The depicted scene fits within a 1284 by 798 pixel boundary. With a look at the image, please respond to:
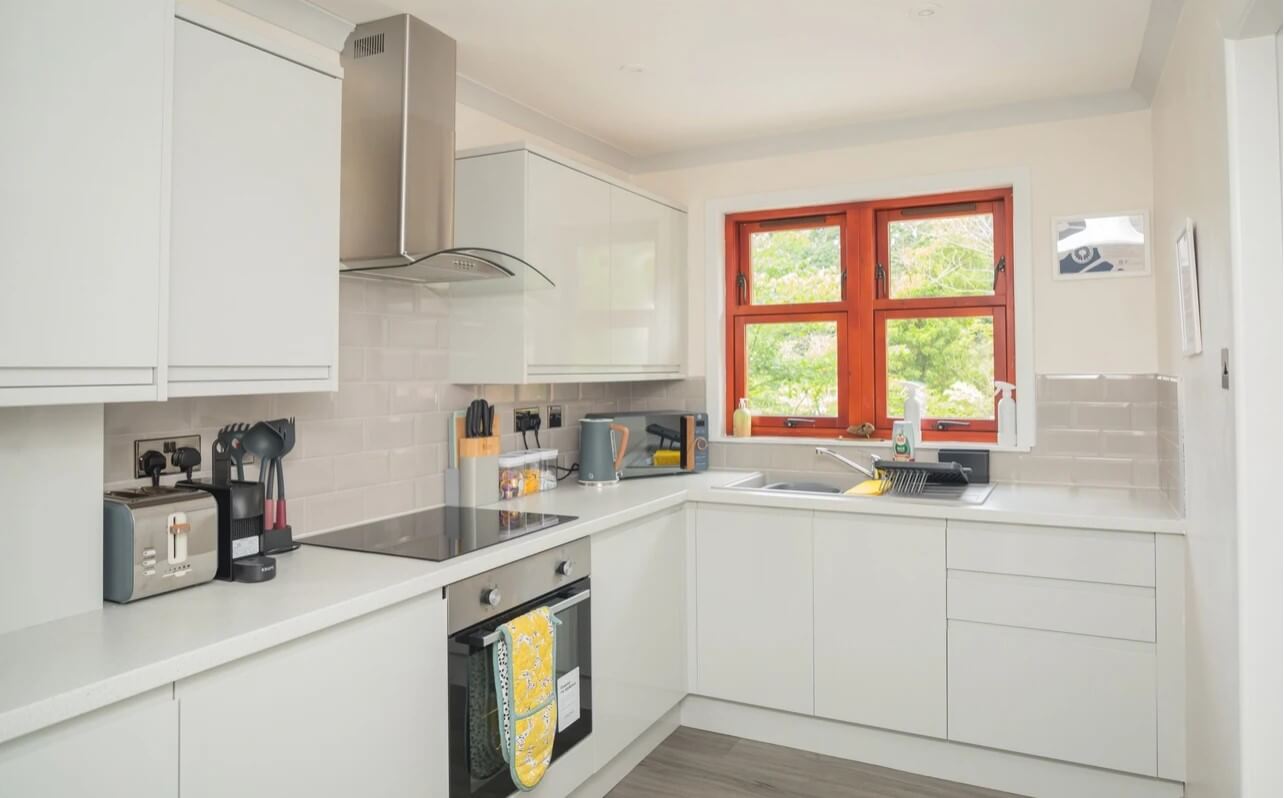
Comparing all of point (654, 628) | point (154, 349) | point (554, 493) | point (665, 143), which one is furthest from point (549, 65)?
point (654, 628)

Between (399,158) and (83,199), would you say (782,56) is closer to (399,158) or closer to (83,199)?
(399,158)

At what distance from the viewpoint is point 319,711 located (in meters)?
1.69

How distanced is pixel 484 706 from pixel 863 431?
2149 millimetres

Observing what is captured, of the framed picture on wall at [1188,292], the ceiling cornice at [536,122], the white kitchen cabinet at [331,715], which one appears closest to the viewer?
the white kitchen cabinet at [331,715]

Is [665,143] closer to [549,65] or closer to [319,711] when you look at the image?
[549,65]

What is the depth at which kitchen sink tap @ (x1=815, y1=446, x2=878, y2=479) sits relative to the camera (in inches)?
137

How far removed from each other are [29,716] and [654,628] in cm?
203

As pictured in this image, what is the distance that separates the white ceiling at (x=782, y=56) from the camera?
2.45m

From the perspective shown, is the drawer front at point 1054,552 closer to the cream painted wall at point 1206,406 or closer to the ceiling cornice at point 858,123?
the cream painted wall at point 1206,406

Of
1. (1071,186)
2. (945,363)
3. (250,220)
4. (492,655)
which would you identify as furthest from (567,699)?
(1071,186)

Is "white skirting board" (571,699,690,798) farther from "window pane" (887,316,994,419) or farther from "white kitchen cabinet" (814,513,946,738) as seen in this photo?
"window pane" (887,316,994,419)

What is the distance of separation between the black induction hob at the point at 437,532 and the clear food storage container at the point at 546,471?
44 cm

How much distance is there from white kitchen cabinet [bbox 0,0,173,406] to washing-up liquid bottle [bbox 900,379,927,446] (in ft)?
8.81

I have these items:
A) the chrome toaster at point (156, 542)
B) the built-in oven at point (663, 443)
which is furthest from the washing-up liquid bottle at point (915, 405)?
the chrome toaster at point (156, 542)
